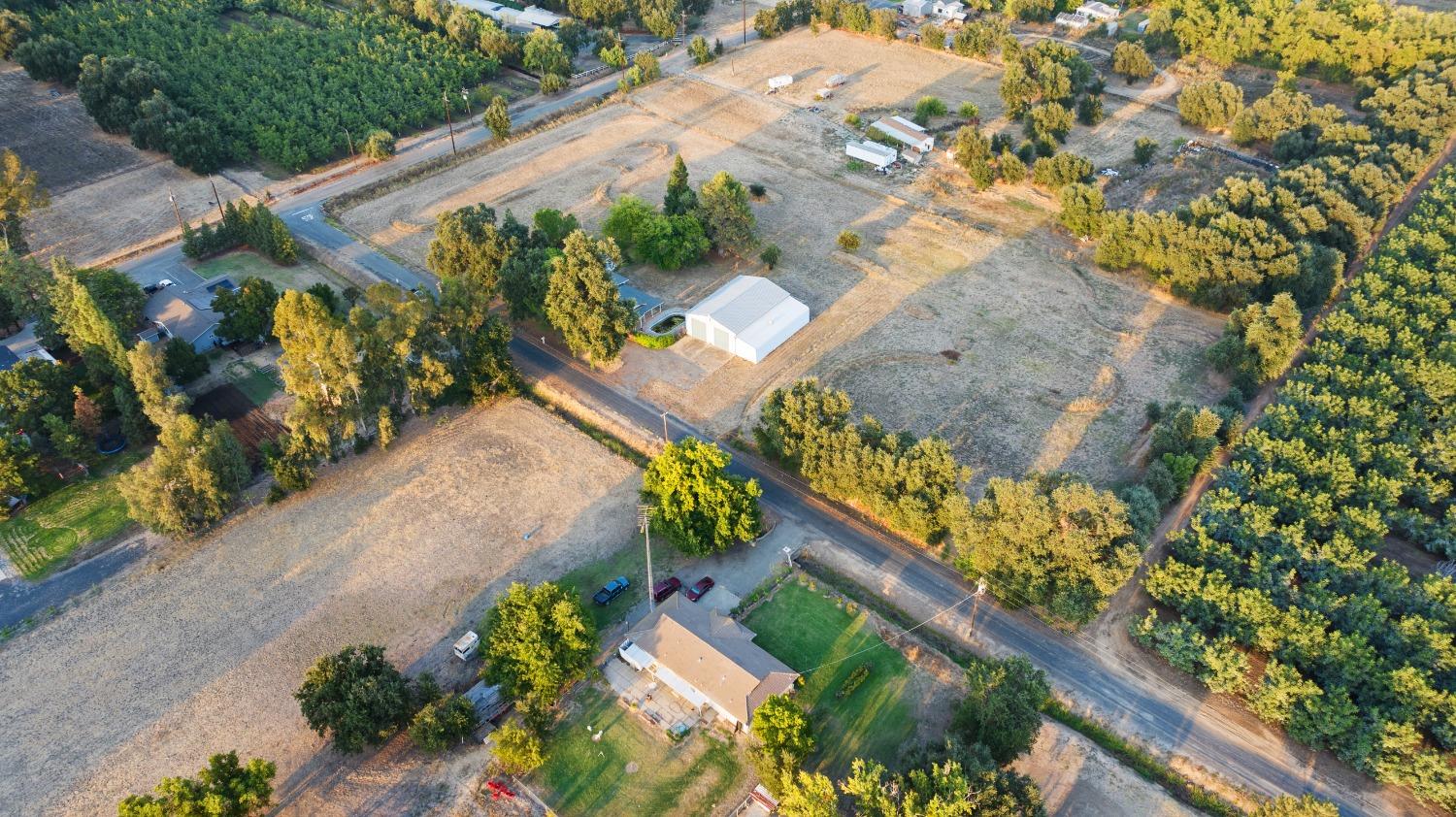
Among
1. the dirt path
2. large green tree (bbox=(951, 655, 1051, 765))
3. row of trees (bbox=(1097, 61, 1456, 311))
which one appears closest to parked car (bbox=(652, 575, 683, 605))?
large green tree (bbox=(951, 655, 1051, 765))

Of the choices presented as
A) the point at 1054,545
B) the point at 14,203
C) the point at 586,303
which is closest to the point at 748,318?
the point at 586,303

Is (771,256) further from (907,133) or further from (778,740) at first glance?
(778,740)

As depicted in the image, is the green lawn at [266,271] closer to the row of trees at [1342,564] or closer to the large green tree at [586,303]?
the large green tree at [586,303]

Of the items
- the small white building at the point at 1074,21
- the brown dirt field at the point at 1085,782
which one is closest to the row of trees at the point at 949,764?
the brown dirt field at the point at 1085,782

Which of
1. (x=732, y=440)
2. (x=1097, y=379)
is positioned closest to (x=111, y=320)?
(x=732, y=440)

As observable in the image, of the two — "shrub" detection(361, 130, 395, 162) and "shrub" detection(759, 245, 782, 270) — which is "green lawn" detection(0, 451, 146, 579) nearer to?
"shrub" detection(361, 130, 395, 162)

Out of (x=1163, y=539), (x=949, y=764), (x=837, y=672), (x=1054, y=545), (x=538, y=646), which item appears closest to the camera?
(x=949, y=764)

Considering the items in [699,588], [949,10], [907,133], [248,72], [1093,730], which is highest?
[248,72]
